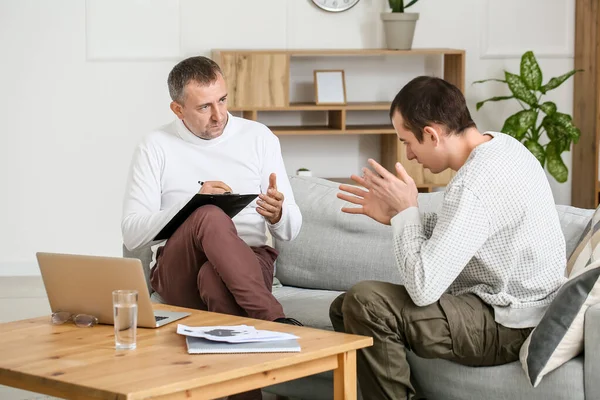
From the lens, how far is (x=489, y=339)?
7.89 ft

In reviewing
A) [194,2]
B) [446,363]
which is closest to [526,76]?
[194,2]

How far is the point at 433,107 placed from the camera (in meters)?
2.44

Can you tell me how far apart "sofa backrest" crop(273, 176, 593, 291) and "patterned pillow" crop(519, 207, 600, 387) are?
2.76ft

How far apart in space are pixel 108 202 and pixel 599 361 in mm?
4014

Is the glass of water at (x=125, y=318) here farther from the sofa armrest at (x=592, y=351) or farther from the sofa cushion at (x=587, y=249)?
the sofa cushion at (x=587, y=249)

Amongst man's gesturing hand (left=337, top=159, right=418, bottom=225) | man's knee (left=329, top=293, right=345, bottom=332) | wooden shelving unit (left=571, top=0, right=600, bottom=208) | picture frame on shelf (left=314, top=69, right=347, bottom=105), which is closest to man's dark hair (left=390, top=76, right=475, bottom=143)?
man's gesturing hand (left=337, top=159, right=418, bottom=225)

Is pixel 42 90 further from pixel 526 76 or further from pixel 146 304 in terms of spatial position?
pixel 146 304

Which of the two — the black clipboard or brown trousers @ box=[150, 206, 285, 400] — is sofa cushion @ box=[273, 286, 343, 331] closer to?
brown trousers @ box=[150, 206, 285, 400]

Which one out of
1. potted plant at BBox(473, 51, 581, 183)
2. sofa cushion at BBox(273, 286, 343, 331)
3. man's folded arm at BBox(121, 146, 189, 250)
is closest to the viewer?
sofa cushion at BBox(273, 286, 343, 331)

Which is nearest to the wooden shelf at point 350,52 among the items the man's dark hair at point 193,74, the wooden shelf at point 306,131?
the wooden shelf at point 306,131

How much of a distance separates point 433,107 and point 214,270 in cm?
83

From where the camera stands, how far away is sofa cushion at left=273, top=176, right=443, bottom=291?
3.19m

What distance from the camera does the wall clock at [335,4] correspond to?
584 centimetres

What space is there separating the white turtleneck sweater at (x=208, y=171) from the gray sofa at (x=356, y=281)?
6.1 inches
